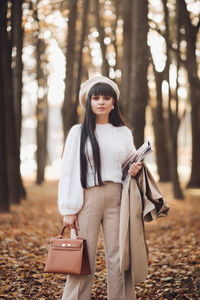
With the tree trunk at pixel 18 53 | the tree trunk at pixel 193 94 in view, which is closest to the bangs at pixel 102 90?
the tree trunk at pixel 18 53

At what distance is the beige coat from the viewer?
3.36m

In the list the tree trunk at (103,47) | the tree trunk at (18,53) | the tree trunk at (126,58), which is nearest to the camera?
the tree trunk at (103,47)

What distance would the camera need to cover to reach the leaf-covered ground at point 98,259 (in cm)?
443

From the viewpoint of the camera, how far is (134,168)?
339 centimetres

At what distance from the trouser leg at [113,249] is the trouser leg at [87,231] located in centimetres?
10

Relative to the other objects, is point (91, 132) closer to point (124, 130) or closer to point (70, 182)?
point (124, 130)

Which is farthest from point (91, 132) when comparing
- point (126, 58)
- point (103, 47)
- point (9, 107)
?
point (9, 107)

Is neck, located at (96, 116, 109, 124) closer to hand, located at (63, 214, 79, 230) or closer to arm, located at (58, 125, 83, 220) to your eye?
arm, located at (58, 125, 83, 220)

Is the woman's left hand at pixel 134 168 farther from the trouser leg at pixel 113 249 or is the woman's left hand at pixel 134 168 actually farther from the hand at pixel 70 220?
the hand at pixel 70 220

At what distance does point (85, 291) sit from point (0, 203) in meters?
6.26

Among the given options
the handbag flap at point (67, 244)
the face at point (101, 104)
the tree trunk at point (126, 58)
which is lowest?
the handbag flap at point (67, 244)

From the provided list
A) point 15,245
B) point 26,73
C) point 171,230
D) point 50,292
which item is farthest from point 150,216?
point 26,73

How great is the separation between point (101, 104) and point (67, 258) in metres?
1.43

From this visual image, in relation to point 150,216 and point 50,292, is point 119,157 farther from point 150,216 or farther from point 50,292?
point 50,292
